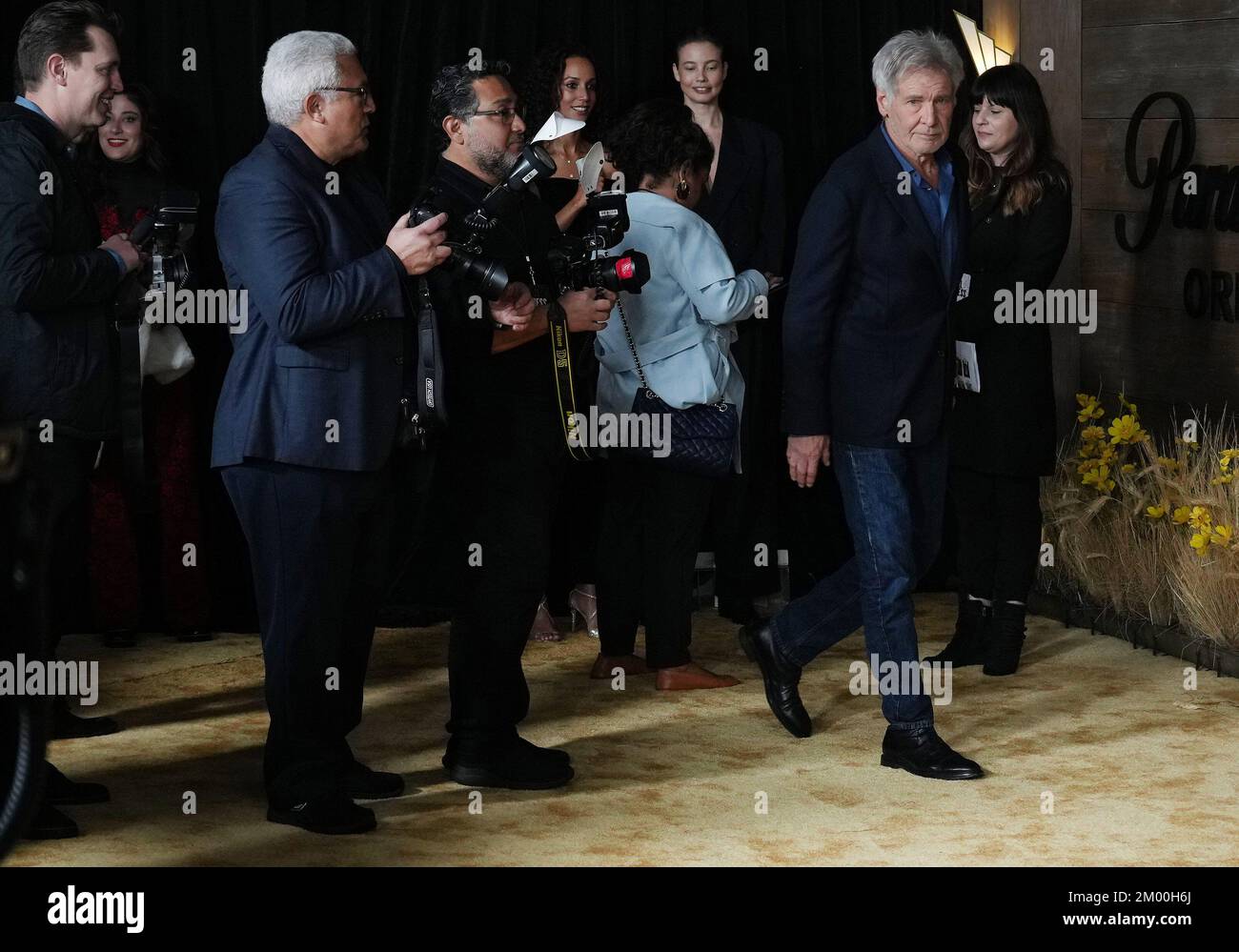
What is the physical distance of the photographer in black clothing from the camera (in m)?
3.56

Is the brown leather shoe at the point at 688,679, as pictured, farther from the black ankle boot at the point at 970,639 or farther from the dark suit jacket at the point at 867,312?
the dark suit jacket at the point at 867,312

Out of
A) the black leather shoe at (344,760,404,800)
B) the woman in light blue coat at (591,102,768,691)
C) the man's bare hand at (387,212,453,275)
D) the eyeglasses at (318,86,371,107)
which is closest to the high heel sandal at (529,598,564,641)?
the woman in light blue coat at (591,102,768,691)

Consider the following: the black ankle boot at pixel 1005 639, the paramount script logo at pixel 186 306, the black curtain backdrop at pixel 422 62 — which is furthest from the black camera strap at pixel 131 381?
the black ankle boot at pixel 1005 639

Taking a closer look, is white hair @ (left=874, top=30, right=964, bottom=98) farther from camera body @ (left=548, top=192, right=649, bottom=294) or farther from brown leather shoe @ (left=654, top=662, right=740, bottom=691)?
brown leather shoe @ (left=654, top=662, right=740, bottom=691)

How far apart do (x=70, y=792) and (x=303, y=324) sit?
3.98 feet

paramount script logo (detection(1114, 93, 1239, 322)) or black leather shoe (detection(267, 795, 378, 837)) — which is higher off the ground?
paramount script logo (detection(1114, 93, 1239, 322))

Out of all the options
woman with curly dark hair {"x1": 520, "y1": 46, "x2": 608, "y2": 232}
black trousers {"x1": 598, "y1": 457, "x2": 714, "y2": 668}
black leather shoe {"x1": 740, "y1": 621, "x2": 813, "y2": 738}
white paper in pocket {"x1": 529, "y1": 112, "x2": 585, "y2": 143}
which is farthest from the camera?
woman with curly dark hair {"x1": 520, "y1": 46, "x2": 608, "y2": 232}

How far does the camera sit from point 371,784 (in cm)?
379

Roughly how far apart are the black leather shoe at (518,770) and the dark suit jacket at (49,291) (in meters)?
1.08

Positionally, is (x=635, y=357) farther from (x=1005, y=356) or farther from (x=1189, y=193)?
(x=1189, y=193)

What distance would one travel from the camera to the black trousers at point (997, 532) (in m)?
4.84

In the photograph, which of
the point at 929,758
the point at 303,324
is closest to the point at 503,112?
the point at 303,324

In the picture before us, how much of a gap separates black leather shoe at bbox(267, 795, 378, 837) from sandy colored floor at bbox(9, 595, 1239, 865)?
0.03 metres
